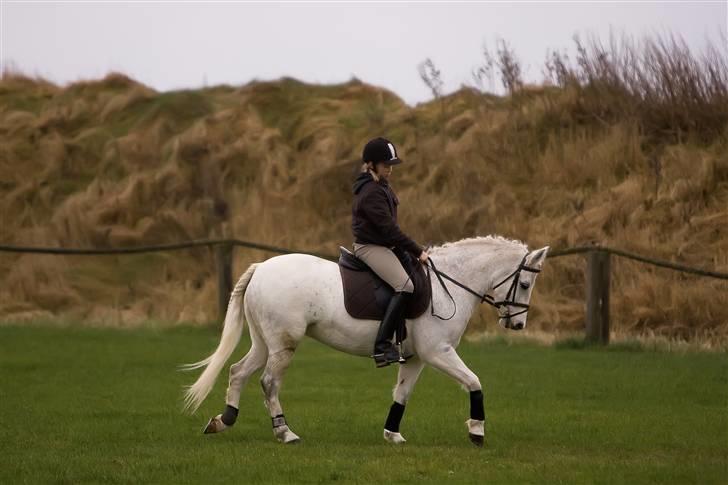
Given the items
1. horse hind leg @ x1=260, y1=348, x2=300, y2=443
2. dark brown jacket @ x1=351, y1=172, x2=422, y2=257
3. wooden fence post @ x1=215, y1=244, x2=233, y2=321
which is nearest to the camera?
dark brown jacket @ x1=351, y1=172, x2=422, y2=257

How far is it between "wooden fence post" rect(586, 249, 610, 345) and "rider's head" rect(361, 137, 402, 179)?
8.95 meters

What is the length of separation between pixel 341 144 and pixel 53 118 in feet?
31.9

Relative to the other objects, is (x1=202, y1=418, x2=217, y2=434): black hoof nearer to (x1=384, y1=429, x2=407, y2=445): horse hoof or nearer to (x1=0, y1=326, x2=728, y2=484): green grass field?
(x1=0, y1=326, x2=728, y2=484): green grass field

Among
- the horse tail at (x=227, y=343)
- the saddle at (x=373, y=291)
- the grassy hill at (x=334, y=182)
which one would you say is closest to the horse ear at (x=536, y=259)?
the saddle at (x=373, y=291)

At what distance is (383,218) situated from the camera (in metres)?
10.9

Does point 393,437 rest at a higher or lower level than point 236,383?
lower

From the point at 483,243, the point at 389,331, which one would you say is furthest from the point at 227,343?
the point at 483,243

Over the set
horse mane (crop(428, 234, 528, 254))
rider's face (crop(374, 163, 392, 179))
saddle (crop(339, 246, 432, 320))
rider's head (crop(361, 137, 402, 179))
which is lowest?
saddle (crop(339, 246, 432, 320))

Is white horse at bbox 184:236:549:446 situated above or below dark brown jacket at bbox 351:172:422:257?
below

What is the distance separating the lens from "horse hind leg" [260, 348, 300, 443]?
11.0m

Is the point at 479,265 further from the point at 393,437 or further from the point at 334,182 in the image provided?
the point at 334,182

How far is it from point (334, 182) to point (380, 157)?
1967 cm

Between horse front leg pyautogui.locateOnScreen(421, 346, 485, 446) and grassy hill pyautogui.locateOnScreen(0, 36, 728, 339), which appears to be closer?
horse front leg pyautogui.locateOnScreen(421, 346, 485, 446)

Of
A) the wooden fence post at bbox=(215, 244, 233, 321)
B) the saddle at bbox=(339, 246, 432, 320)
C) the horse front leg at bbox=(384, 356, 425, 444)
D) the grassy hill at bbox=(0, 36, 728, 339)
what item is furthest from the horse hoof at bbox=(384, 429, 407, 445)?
the wooden fence post at bbox=(215, 244, 233, 321)
